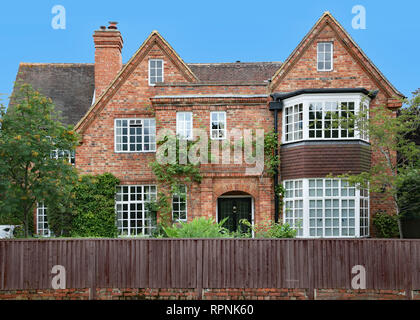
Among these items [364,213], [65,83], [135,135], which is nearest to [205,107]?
[135,135]

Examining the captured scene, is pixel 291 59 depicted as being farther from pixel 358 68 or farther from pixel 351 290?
pixel 351 290

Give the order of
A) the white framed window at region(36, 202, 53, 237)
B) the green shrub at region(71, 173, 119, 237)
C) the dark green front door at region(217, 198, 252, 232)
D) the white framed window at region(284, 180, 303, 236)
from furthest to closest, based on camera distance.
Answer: the white framed window at region(36, 202, 53, 237) < the dark green front door at region(217, 198, 252, 232) < the green shrub at region(71, 173, 119, 237) < the white framed window at region(284, 180, 303, 236)

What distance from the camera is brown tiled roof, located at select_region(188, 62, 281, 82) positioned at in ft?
81.3

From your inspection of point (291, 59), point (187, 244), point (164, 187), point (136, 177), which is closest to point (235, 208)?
point (164, 187)

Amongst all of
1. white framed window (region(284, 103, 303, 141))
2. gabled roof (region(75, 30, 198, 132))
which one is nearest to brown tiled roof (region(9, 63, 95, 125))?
gabled roof (region(75, 30, 198, 132))

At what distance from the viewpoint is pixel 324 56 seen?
62.6 ft

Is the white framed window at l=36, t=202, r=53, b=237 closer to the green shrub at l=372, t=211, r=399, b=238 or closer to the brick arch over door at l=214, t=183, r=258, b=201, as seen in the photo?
the brick arch over door at l=214, t=183, r=258, b=201

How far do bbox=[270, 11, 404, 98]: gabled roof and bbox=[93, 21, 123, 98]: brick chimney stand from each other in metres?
8.80

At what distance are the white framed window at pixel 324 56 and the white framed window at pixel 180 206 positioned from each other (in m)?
7.91

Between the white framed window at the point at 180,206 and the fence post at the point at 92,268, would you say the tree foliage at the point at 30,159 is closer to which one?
the fence post at the point at 92,268

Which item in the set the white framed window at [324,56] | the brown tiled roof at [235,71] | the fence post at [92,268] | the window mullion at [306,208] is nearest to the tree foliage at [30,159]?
the fence post at [92,268]

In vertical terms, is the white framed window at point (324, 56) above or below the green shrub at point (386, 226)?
above

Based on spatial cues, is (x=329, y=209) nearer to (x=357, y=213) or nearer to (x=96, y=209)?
(x=357, y=213)

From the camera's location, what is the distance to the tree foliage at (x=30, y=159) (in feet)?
43.1
